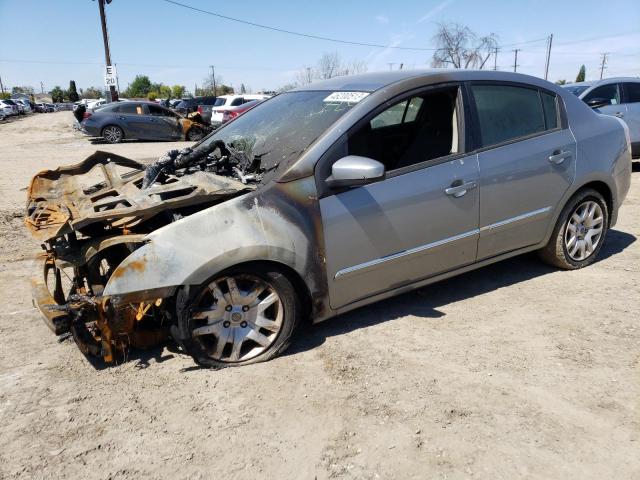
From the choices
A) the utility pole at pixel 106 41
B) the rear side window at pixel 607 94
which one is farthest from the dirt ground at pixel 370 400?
the utility pole at pixel 106 41

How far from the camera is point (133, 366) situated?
3162 mm

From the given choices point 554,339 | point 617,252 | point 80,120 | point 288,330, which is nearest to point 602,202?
point 617,252

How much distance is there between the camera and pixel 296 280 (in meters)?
3.19

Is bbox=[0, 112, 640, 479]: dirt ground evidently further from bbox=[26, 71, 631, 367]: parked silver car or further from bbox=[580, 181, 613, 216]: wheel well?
bbox=[580, 181, 613, 216]: wheel well

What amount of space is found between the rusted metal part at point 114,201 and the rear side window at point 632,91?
9192 millimetres

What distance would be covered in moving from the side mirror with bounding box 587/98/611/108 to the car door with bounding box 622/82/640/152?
0.31 m

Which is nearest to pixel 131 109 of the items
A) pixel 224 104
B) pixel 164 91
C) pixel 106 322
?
pixel 224 104

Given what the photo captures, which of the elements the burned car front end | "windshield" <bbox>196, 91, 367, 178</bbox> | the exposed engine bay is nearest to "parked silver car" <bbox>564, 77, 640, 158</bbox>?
"windshield" <bbox>196, 91, 367, 178</bbox>

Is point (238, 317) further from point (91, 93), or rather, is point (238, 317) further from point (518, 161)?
point (91, 93)

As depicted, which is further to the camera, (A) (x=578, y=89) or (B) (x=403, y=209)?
(A) (x=578, y=89)

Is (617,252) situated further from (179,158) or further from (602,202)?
(179,158)

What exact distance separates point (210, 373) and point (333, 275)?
959mm

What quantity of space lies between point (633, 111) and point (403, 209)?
8237 mm

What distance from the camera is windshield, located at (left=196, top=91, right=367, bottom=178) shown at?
10.9 ft
